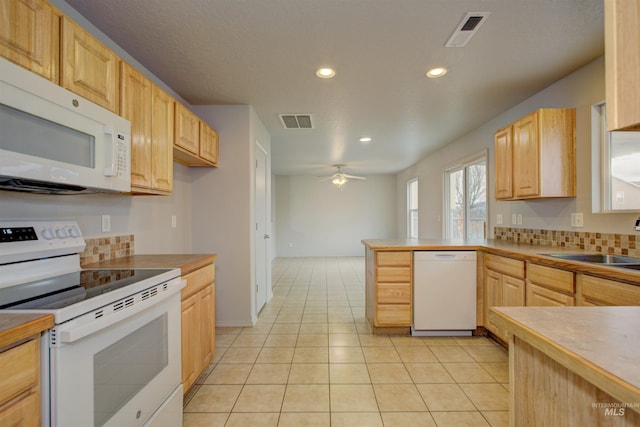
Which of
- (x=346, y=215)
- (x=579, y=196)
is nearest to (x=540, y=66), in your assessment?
(x=579, y=196)

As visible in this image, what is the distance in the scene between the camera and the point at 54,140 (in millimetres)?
1209

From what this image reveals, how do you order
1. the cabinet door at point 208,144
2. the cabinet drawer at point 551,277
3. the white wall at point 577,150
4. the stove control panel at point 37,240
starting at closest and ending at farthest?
the stove control panel at point 37,240 → the cabinet drawer at point 551,277 → the white wall at point 577,150 → the cabinet door at point 208,144

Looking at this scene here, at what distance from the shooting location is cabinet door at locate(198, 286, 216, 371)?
2.03 metres

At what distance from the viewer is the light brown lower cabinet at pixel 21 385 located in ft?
2.48

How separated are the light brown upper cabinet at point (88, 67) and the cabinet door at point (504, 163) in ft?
10.7

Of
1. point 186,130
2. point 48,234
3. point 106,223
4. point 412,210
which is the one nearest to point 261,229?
point 186,130

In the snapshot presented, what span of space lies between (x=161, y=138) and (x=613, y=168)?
A: 11.1 feet

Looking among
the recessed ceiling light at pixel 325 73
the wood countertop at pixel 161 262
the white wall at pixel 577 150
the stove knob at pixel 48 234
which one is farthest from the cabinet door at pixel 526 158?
the stove knob at pixel 48 234

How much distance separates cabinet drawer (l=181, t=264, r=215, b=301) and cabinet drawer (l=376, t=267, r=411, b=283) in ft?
5.14

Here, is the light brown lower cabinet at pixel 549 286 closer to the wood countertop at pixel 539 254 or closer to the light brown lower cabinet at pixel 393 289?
the wood countertop at pixel 539 254

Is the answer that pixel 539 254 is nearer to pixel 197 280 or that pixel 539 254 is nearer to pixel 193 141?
pixel 197 280

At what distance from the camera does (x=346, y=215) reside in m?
8.37

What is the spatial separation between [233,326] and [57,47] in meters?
2.65

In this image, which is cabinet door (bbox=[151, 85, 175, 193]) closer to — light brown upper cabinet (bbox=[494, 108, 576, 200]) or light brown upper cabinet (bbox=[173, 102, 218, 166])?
light brown upper cabinet (bbox=[173, 102, 218, 166])
